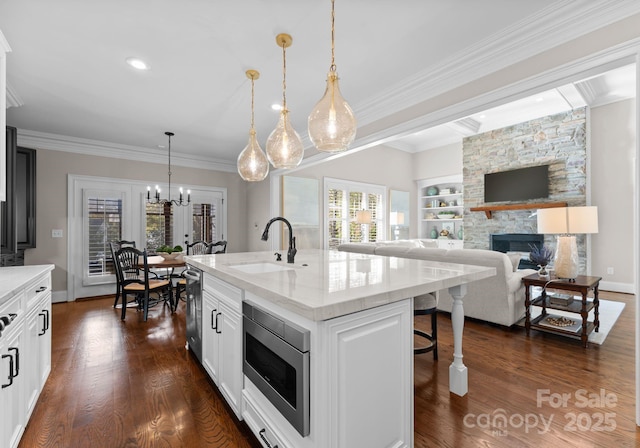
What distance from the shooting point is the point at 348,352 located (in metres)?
1.11

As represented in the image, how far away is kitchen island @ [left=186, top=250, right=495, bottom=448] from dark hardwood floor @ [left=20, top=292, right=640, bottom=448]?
42 centimetres

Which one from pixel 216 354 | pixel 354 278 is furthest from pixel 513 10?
pixel 216 354

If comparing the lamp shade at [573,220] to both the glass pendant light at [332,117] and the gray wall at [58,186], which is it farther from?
the gray wall at [58,186]

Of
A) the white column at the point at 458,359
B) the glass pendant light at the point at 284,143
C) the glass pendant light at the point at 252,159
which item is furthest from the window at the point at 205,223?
the white column at the point at 458,359

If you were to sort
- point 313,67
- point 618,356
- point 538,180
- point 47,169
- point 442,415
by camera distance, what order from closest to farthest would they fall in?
1. point 442,415
2. point 618,356
3. point 313,67
4. point 47,169
5. point 538,180

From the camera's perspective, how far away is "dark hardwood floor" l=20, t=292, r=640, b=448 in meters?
1.63

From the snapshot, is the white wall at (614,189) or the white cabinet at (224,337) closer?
the white cabinet at (224,337)

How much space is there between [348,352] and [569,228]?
314cm

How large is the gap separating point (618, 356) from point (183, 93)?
4871mm

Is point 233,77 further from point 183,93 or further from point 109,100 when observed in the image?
point 109,100

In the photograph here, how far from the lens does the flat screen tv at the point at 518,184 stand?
18.1ft

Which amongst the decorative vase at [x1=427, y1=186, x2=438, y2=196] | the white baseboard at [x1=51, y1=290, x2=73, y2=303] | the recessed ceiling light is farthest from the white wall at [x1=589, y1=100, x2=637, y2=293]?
the white baseboard at [x1=51, y1=290, x2=73, y2=303]

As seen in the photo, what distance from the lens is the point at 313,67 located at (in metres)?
2.75

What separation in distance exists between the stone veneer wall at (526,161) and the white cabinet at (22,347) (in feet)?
22.6
